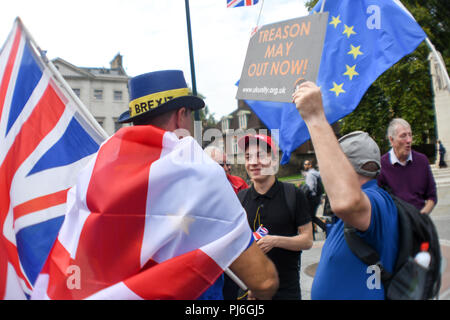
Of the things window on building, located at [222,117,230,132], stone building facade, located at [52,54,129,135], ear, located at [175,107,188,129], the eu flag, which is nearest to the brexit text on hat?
ear, located at [175,107,188,129]

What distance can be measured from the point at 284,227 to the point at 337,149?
177 cm

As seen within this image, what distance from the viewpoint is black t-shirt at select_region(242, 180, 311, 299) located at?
289 cm

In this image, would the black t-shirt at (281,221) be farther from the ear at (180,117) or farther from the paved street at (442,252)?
the ear at (180,117)

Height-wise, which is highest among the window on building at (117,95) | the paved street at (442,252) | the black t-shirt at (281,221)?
the window on building at (117,95)

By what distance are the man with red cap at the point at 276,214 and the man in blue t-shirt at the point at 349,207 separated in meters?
0.96

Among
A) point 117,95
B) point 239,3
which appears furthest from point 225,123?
point 239,3

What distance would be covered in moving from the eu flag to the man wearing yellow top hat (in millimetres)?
1682

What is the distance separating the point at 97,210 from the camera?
5.01ft

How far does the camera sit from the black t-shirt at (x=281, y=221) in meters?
2.89

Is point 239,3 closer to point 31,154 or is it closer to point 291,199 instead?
point 291,199

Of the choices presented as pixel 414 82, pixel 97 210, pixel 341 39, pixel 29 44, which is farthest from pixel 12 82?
pixel 414 82

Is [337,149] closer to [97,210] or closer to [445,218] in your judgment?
[97,210]

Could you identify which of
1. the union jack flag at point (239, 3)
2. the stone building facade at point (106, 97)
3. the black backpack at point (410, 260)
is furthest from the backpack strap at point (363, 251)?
the stone building facade at point (106, 97)

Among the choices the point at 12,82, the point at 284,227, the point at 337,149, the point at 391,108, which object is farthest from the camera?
the point at 391,108
